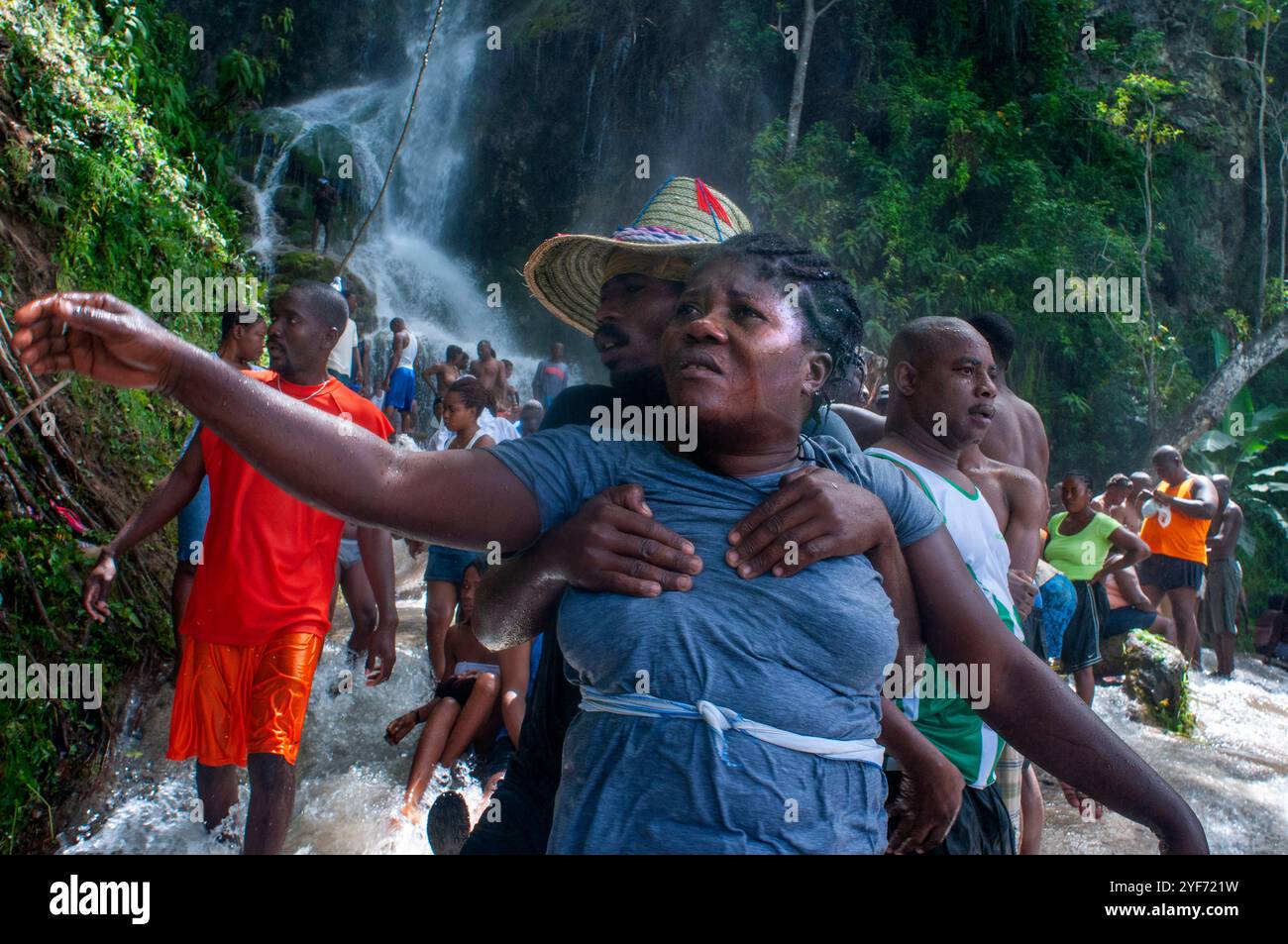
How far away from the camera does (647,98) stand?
21.2m

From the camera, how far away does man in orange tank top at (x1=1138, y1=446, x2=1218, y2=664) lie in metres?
9.73

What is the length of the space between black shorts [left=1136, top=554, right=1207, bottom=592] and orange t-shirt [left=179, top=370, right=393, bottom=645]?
8514mm

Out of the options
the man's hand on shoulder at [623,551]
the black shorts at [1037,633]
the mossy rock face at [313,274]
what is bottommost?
the black shorts at [1037,633]

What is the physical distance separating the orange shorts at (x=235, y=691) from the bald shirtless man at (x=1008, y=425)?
9.02 feet

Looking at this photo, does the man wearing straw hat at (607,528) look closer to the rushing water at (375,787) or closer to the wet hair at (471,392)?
the rushing water at (375,787)

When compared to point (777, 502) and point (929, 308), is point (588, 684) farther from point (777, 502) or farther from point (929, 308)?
point (929, 308)

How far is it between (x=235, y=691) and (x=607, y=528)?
247 cm

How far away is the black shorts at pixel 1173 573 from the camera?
975 cm

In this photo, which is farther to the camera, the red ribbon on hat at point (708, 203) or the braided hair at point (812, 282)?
the red ribbon on hat at point (708, 203)

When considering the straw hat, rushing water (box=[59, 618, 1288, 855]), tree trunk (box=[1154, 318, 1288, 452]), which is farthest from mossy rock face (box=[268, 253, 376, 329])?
the straw hat

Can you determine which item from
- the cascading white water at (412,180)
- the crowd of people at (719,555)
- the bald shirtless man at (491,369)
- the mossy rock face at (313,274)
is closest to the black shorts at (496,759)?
the crowd of people at (719,555)
